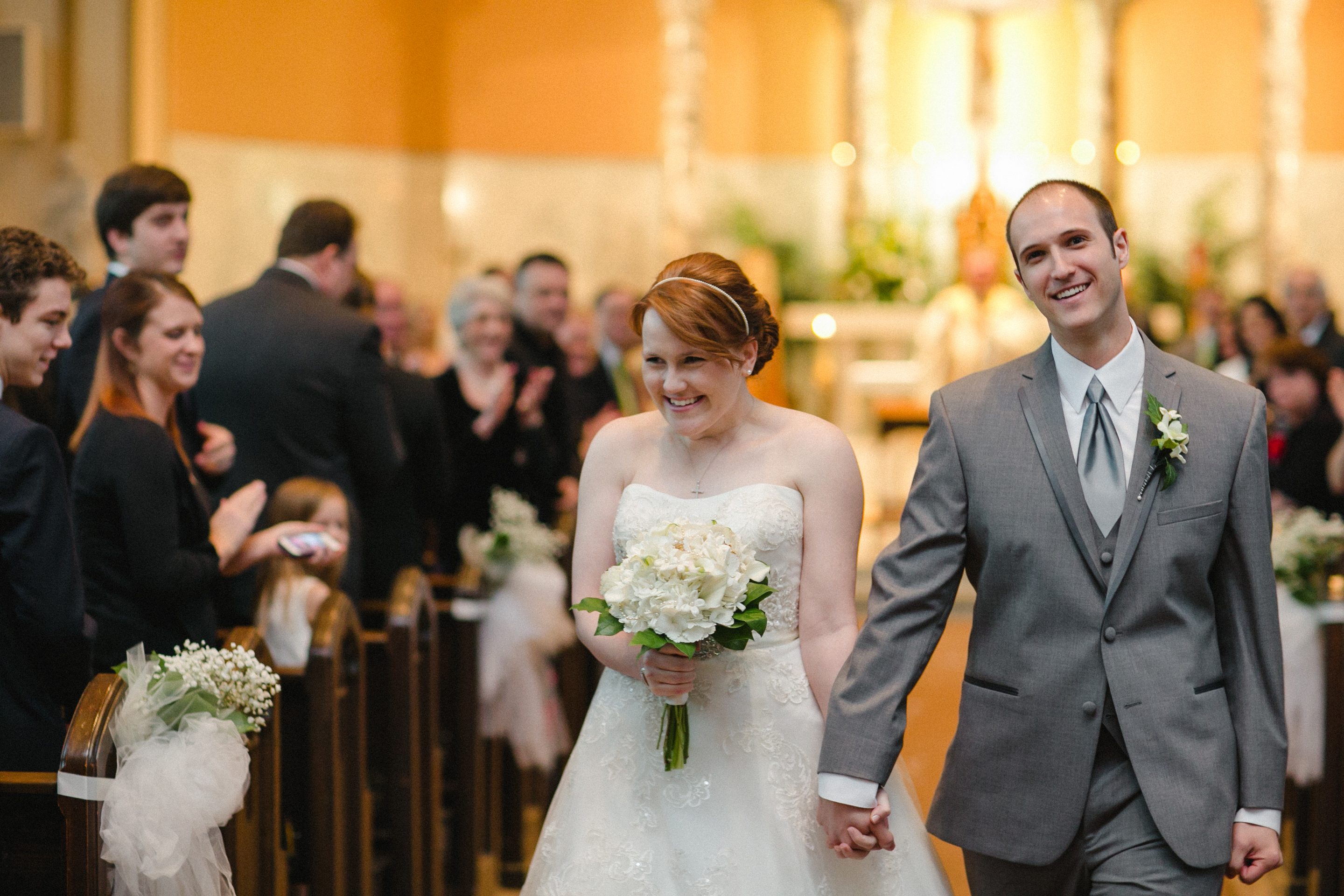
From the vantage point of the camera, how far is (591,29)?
49.8ft

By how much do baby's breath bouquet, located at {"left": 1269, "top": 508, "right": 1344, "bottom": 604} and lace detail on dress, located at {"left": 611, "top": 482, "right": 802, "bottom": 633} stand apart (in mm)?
2432

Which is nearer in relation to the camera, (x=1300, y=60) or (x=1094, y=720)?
(x=1094, y=720)

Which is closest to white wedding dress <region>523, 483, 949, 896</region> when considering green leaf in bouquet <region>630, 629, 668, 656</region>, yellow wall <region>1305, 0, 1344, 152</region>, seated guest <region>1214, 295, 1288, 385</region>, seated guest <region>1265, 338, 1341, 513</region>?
green leaf in bouquet <region>630, 629, 668, 656</region>

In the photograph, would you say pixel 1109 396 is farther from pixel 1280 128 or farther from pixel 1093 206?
pixel 1280 128

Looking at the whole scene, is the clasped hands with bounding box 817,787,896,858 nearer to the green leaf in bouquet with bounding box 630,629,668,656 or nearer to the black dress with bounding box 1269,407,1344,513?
the green leaf in bouquet with bounding box 630,629,668,656

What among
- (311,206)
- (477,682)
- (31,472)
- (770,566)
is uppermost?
(311,206)

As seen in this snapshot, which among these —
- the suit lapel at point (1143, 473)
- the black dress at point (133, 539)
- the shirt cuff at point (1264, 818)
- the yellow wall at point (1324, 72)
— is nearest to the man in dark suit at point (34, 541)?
the black dress at point (133, 539)

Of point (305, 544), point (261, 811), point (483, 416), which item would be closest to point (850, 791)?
point (261, 811)

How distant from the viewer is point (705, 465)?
2.94 meters

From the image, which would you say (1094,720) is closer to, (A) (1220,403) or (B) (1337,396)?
(A) (1220,403)

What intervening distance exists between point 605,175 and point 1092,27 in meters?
5.32

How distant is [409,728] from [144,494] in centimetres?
111

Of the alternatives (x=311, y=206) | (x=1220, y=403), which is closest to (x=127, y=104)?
(x=311, y=206)

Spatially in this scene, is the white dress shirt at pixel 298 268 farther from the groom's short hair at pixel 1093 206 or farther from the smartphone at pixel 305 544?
the groom's short hair at pixel 1093 206
